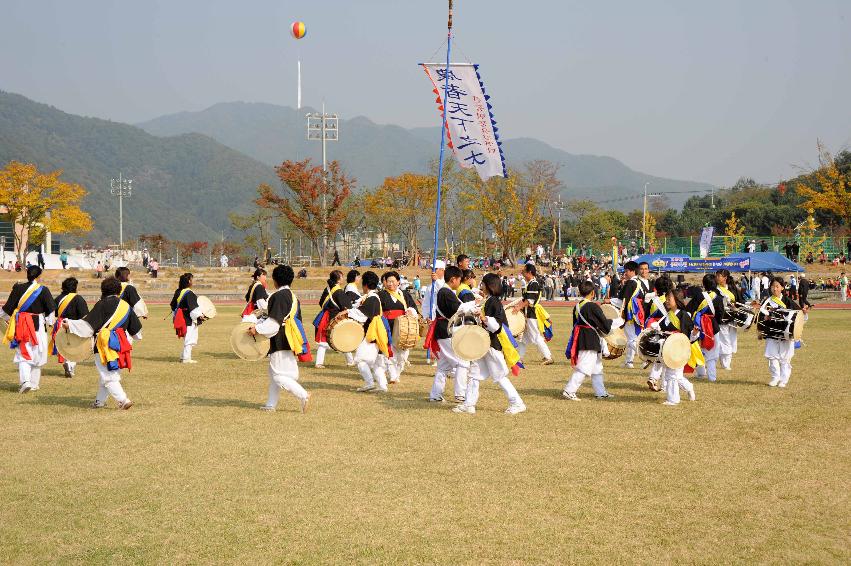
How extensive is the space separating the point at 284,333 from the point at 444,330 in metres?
2.19

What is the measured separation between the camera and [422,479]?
7.09m

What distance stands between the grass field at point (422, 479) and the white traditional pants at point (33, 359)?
11.1 inches

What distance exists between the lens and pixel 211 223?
7594 inches

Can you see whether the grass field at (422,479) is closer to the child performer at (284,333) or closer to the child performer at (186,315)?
the child performer at (284,333)

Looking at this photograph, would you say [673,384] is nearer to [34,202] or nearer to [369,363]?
[369,363]

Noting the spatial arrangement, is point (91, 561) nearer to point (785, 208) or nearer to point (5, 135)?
point (785, 208)

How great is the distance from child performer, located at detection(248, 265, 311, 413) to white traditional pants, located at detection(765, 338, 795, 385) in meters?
7.14

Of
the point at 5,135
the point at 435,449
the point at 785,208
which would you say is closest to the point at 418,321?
the point at 435,449

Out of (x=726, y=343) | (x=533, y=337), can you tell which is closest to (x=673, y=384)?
(x=726, y=343)

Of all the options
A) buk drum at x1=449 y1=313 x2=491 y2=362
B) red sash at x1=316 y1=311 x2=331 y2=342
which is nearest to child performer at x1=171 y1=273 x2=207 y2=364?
red sash at x1=316 y1=311 x2=331 y2=342

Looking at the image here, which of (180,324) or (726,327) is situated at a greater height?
(726,327)

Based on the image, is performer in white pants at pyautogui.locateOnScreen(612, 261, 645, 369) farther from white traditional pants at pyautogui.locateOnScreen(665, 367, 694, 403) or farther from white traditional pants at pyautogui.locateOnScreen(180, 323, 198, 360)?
white traditional pants at pyautogui.locateOnScreen(180, 323, 198, 360)

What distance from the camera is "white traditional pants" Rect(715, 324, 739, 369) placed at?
14.2 meters

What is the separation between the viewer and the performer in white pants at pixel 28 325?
11602mm
